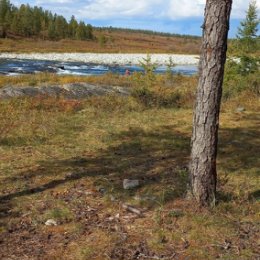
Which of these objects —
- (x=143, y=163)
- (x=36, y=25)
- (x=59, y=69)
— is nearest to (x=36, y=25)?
(x=36, y=25)

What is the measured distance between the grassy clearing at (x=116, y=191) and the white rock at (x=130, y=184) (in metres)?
0.11

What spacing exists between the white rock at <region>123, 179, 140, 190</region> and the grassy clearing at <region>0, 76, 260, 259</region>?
0.11 m

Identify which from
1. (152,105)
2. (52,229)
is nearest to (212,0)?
(52,229)

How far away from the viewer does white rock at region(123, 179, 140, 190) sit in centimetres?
703

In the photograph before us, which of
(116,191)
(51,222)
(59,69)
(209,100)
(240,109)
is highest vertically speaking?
(209,100)

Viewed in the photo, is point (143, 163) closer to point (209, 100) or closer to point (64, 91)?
point (209, 100)

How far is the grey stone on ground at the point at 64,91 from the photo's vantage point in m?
17.1

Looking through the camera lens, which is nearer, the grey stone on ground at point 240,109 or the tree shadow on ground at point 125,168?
the tree shadow on ground at point 125,168

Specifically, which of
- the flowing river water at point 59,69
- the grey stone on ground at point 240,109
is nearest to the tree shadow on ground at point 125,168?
the grey stone on ground at point 240,109

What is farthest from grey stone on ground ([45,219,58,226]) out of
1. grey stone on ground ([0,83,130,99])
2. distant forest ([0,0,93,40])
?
distant forest ([0,0,93,40])

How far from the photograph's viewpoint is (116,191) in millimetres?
6914

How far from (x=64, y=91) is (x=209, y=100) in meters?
13.1

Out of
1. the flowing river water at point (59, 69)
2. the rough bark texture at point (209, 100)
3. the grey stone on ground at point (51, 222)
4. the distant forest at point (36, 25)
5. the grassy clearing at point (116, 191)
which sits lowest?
the grey stone on ground at point (51, 222)

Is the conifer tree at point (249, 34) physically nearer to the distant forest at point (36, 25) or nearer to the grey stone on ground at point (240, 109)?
the grey stone on ground at point (240, 109)
